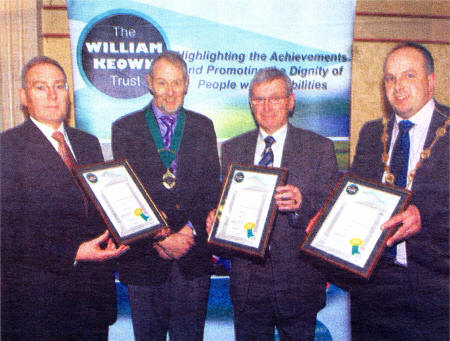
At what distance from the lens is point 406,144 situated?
4.97 ft

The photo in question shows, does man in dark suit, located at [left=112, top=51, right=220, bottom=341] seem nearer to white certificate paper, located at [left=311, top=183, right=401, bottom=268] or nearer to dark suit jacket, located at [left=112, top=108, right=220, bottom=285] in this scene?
dark suit jacket, located at [left=112, top=108, right=220, bottom=285]

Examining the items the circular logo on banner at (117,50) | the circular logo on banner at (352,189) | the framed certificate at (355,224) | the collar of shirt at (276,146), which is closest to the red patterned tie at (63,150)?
the circular logo on banner at (117,50)

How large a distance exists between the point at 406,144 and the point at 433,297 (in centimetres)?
69

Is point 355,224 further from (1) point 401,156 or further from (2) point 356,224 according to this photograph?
(1) point 401,156

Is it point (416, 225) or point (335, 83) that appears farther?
point (335, 83)

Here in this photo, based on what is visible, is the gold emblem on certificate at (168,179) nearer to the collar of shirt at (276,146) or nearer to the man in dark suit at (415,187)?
the collar of shirt at (276,146)

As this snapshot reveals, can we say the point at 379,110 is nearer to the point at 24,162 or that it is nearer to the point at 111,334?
the point at 24,162

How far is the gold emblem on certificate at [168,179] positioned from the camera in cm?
168

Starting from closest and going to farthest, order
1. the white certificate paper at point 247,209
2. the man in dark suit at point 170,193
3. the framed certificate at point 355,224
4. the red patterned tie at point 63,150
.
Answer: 1. the framed certificate at point 355,224
2. the white certificate paper at point 247,209
3. the red patterned tie at point 63,150
4. the man in dark suit at point 170,193

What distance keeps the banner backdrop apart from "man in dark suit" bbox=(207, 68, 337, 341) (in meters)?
0.23

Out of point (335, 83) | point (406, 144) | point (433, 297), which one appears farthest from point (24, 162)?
point (433, 297)

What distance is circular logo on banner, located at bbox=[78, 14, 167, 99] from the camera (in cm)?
171

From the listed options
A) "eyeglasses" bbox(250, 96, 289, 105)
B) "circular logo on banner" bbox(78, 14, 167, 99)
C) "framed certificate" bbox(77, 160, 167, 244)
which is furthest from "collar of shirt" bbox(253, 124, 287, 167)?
"circular logo on banner" bbox(78, 14, 167, 99)

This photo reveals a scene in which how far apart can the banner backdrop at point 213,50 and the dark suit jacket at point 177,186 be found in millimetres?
133
